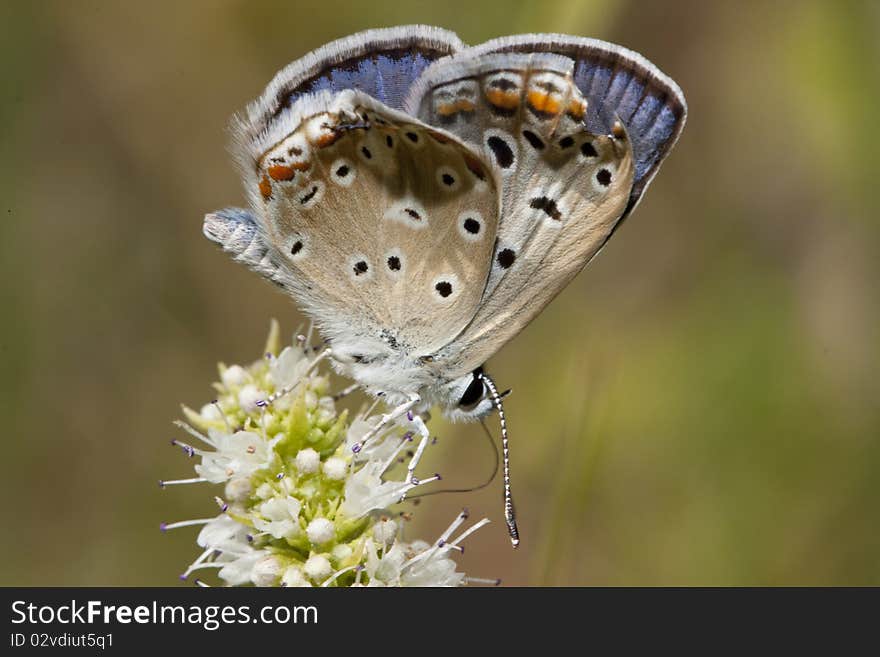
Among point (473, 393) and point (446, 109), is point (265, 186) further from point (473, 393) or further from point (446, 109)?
point (473, 393)

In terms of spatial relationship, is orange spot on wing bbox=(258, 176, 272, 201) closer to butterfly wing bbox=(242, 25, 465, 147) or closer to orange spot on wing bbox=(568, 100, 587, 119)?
butterfly wing bbox=(242, 25, 465, 147)

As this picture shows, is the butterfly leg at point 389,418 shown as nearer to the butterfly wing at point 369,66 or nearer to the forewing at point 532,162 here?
the forewing at point 532,162

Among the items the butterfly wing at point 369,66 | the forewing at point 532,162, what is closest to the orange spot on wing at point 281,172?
the butterfly wing at point 369,66

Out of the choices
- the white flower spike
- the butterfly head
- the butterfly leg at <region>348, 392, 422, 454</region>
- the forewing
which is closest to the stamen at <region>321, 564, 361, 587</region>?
the white flower spike

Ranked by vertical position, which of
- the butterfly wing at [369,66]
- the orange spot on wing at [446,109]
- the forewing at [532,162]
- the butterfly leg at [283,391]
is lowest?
the butterfly leg at [283,391]

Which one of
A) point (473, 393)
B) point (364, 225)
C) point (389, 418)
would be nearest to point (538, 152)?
point (364, 225)

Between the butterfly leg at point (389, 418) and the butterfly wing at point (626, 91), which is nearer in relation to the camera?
the butterfly leg at point (389, 418)

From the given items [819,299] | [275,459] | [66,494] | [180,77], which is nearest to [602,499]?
[819,299]

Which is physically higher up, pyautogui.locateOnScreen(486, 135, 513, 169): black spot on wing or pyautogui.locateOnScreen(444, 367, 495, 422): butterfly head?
pyautogui.locateOnScreen(486, 135, 513, 169): black spot on wing
